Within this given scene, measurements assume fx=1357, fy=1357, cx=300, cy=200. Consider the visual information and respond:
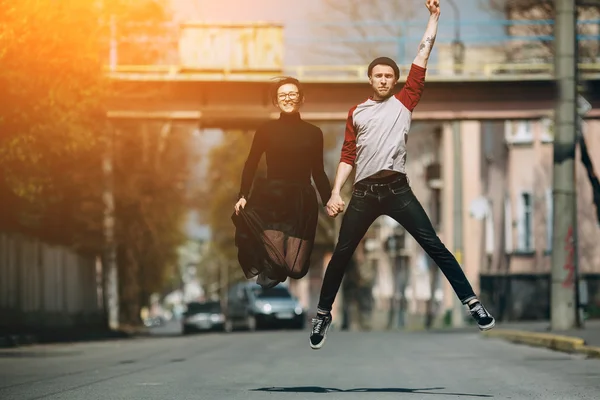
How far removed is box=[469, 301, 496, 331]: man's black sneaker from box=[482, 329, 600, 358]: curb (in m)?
7.65

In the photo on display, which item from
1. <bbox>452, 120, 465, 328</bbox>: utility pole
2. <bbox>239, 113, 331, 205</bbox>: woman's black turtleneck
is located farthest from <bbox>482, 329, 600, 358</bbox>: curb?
<bbox>452, 120, 465, 328</bbox>: utility pole

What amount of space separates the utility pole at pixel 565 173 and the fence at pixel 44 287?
45.2ft

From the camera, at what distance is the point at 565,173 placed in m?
26.8

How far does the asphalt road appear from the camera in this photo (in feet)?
37.0

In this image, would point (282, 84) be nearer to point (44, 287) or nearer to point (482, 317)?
point (482, 317)

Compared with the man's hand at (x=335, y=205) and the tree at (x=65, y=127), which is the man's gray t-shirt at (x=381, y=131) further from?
the tree at (x=65, y=127)

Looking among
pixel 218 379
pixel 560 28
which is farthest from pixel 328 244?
pixel 218 379

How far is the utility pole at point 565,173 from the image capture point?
26.4 metres

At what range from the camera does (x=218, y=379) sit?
13.5 m

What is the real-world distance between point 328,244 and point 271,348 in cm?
3995

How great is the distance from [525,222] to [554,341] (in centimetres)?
3289

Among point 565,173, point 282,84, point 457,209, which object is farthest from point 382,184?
point 457,209

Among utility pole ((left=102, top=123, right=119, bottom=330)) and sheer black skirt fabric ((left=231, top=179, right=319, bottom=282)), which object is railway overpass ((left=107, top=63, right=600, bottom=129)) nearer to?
utility pole ((left=102, top=123, right=119, bottom=330))

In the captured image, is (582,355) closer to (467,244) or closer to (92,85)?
(92,85)
